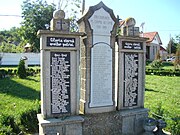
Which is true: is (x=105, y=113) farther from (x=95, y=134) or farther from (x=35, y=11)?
(x=35, y=11)

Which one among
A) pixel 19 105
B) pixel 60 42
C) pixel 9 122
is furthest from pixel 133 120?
pixel 19 105

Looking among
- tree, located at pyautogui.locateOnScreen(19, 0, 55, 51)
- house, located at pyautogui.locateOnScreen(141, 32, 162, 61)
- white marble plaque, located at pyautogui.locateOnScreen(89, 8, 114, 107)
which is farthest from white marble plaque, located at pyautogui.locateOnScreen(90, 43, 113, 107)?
house, located at pyautogui.locateOnScreen(141, 32, 162, 61)

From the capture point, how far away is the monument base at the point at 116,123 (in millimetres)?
5429

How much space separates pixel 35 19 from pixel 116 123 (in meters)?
26.9

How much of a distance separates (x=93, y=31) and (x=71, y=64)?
999 millimetres

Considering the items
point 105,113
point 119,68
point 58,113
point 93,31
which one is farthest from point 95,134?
point 93,31

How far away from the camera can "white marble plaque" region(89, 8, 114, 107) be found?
5.51 m

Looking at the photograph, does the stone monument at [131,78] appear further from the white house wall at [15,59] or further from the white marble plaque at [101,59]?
the white house wall at [15,59]

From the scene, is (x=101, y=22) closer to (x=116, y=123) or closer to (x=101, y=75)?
(x=101, y=75)

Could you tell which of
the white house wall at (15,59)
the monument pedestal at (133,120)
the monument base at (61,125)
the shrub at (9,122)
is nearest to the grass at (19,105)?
the shrub at (9,122)

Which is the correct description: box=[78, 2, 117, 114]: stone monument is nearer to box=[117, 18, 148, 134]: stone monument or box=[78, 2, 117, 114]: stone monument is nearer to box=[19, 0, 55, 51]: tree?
box=[117, 18, 148, 134]: stone monument

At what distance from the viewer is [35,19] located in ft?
98.8

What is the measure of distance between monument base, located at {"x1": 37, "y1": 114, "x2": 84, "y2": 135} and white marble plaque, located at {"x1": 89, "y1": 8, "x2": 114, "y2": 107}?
25.2 inches

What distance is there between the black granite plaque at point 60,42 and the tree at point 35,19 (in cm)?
2545
